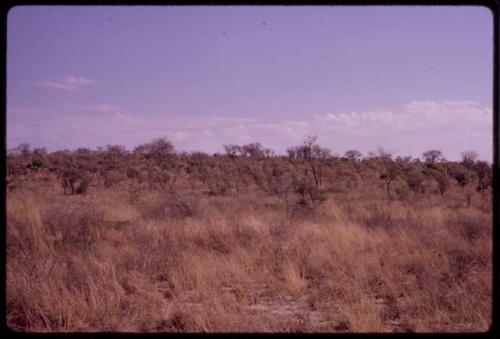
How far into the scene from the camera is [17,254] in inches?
250

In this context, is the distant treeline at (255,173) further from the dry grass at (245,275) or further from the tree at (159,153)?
the dry grass at (245,275)

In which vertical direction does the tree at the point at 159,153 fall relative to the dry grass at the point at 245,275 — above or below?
above

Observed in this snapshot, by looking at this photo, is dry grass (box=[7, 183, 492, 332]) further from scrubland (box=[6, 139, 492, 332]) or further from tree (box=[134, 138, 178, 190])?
tree (box=[134, 138, 178, 190])

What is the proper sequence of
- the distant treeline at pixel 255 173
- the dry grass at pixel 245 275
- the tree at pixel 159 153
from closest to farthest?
the dry grass at pixel 245 275 → the distant treeline at pixel 255 173 → the tree at pixel 159 153

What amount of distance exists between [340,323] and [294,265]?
1.74 metres

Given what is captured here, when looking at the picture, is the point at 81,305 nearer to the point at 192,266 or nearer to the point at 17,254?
the point at 192,266

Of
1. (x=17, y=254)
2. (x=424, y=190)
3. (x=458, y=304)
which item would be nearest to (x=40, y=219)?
(x=17, y=254)

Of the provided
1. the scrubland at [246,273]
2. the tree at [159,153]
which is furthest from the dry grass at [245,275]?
the tree at [159,153]

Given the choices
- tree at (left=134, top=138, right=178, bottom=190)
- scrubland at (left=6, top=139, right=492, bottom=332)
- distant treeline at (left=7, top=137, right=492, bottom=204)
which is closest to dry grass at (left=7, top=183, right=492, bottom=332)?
scrubland at (left=6, top=139, right=492, bottom=332)

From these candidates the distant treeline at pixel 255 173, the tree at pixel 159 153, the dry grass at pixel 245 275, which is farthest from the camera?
the tree at pixel 159 153

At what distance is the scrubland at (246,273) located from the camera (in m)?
4.54

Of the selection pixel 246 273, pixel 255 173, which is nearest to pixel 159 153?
pixel 255 173

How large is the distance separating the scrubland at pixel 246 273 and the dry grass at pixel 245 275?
2cm

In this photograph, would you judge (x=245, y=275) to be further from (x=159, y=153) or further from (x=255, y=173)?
(x=159, y=153)
